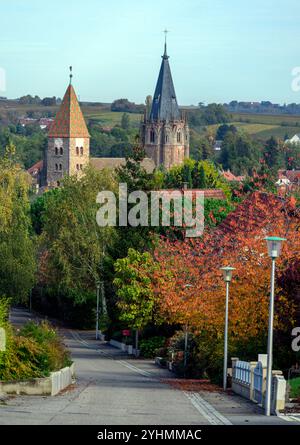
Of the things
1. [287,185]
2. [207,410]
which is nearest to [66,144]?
[287,185]

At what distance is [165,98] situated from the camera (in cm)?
17200

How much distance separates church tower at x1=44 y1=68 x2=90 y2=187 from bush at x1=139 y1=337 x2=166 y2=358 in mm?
112993

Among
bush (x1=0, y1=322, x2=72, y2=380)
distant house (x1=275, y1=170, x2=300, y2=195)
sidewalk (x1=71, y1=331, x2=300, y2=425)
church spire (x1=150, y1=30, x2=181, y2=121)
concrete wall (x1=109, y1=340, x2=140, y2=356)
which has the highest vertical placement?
church spire (x1=150, y1=30, x2=181, y2=121)

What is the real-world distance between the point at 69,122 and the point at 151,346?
118 meters

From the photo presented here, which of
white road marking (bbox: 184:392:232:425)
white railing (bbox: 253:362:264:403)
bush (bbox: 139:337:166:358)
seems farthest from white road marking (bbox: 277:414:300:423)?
bush (bbox: 139:337:166:358)

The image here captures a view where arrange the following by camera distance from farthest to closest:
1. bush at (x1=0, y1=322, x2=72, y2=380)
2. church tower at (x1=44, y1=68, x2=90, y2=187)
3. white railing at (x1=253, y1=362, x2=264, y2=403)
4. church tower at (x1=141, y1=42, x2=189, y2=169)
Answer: church tower at (x1=141, y1=42, x2=189, y2=169) < church tower at (x1=44, y1=68, x2=90, y2=187) < bush at (x1=0, y1=322, x2=72, y2=380) < white railing at (x1=253, y1=362, x2=264, y2=403)

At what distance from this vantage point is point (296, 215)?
47.2m

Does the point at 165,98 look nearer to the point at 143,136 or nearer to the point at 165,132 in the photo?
the point at 165,132

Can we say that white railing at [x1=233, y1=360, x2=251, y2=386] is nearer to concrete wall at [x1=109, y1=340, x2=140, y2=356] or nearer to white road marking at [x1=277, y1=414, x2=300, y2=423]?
white road marking at [x1=277, y1=414, x2=300, y2=423]

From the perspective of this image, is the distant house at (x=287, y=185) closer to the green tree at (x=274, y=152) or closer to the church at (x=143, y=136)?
the church at (x=143, y=136)

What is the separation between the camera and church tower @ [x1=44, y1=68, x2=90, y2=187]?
166 m

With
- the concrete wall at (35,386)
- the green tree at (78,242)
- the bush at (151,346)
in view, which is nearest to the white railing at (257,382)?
the concrete wall at (35,386)
